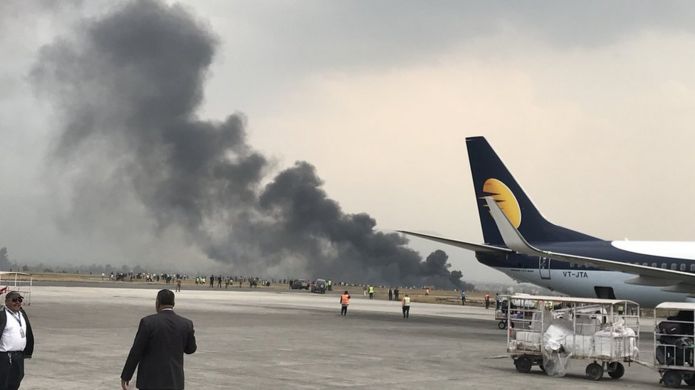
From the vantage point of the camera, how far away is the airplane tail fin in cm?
4150

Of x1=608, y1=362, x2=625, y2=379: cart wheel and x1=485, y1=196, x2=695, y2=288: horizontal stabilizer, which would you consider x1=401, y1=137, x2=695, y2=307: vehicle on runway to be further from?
x1=608, y1=362, x2=625, y2=379: cart wheel

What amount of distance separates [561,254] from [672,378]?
49.5 ft

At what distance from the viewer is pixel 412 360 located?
2177 centimetres

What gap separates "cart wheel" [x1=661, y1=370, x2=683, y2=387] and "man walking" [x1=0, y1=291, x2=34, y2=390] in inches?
574

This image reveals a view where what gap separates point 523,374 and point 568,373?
5.00ft

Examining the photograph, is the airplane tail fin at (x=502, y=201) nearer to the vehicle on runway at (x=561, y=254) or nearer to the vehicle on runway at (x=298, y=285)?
the vehicle on runway at (x=561, y=254)

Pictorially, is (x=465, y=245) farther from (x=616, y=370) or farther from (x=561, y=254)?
(x=616, y=370)

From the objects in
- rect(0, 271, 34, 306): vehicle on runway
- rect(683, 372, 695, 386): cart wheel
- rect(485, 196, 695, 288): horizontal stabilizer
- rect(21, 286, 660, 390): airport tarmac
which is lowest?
rect(21, 286, 660, 390): airport tarmac

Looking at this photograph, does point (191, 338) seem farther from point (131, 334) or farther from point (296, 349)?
point (131, 334)

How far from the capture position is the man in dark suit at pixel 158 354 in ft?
28.6

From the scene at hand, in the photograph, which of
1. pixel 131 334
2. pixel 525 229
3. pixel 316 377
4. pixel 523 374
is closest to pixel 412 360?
pixel 523 374

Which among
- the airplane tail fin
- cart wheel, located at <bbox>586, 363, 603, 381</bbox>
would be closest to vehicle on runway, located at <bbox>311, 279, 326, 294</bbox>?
the airplane tail fin

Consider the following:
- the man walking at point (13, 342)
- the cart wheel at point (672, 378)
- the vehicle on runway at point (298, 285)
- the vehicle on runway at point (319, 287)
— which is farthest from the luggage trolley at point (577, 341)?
the vehicle on runway at point (298, 285)

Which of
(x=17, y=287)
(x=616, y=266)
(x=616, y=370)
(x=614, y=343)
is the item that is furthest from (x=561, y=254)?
(x=17, y=287)
